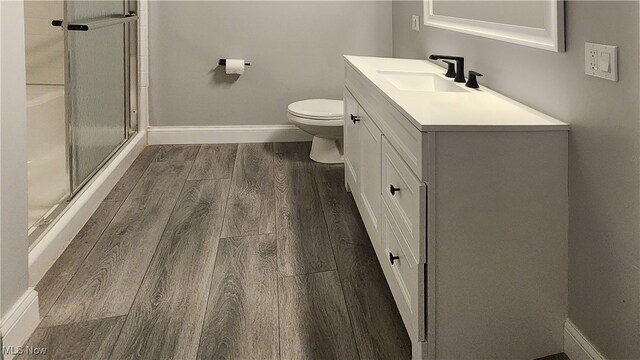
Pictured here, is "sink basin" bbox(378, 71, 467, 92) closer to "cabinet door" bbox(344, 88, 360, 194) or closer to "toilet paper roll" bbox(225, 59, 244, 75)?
"cabinet door" bbox(344, 88, 360, 194)

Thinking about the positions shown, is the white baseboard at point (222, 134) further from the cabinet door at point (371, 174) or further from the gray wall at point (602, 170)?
the gray wall at point (602, 170)

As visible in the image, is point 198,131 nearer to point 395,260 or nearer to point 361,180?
point 361,180

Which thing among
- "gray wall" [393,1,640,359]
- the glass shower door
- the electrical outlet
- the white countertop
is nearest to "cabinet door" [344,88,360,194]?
the white countertop

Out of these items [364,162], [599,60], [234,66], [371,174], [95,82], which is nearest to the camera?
[599,60]

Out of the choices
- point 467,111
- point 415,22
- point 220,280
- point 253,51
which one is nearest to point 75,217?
point 220,280

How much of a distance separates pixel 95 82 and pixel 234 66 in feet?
4.35

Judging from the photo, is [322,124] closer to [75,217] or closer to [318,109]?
[318,109]

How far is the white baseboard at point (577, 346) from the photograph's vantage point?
55.8 inches

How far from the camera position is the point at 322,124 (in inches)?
132

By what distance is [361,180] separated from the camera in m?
2.37

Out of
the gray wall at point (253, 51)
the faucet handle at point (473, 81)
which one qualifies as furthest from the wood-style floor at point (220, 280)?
the gray wall at point (253, 51)

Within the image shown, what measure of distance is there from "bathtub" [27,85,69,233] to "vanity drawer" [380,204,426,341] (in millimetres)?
1446

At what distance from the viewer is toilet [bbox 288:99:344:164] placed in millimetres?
3346

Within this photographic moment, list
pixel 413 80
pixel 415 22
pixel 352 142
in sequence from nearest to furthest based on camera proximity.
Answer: pixel 413 80
pixel 352 142
pixel 415 22
